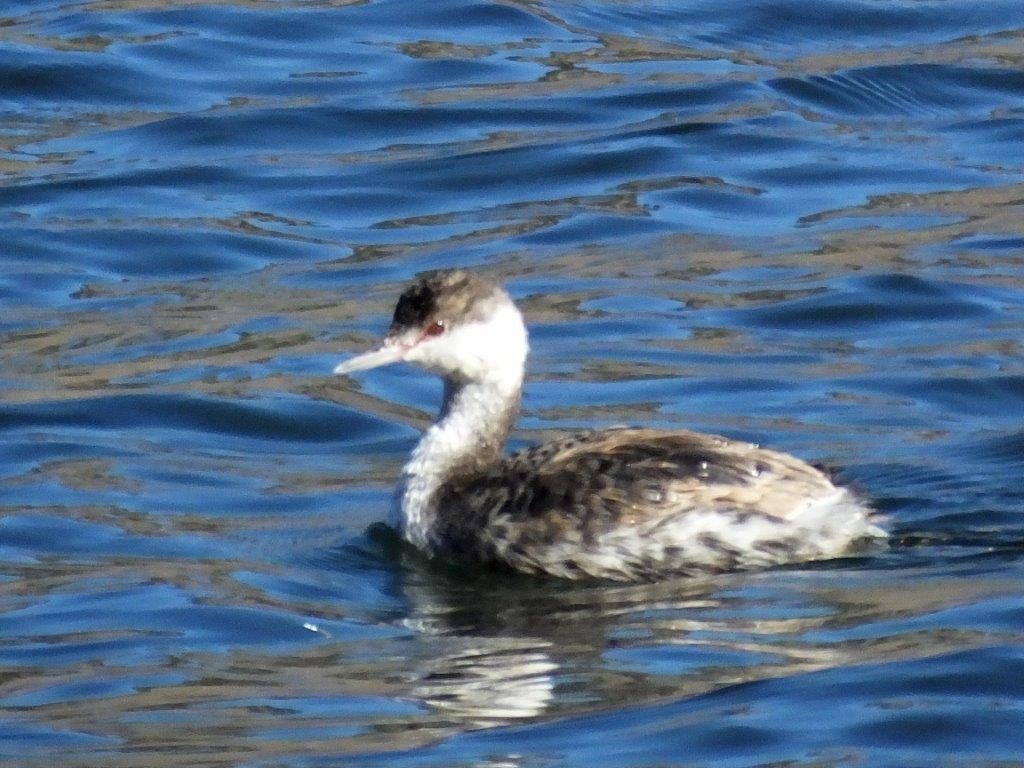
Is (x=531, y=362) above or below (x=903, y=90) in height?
below

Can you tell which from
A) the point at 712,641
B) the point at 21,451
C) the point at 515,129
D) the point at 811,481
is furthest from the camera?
the point at 515,129

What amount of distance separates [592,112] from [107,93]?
9.37ft

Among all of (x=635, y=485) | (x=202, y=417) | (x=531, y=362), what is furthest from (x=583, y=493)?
(x=531, y=362)

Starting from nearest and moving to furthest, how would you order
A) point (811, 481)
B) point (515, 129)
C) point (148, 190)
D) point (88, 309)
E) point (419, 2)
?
1. point (811, 481)
2. point (88, 309)
3. point (148, 190)
4. point (515, 129)
5. point (419, 2)

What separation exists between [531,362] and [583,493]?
284 centimetres

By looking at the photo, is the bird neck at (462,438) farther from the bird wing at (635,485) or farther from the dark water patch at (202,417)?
the dark water patch at (202,417)

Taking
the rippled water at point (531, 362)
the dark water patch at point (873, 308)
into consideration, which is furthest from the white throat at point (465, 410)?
the dark water patch at point (873, 308)

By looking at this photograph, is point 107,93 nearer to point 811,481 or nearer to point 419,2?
point 419,2

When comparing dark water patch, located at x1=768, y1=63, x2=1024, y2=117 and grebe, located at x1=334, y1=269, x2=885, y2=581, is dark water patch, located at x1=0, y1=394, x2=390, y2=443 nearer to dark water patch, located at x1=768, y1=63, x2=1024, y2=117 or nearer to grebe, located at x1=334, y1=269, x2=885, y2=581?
grebe, located at x1=334, y1=269, x2=885, y2=581

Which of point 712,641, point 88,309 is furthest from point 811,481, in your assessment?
point 88,309

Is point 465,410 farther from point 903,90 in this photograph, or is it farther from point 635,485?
point 903,90

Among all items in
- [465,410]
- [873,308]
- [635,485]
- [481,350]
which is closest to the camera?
[635,485]

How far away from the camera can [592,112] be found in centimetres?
1538

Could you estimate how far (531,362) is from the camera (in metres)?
11.1
